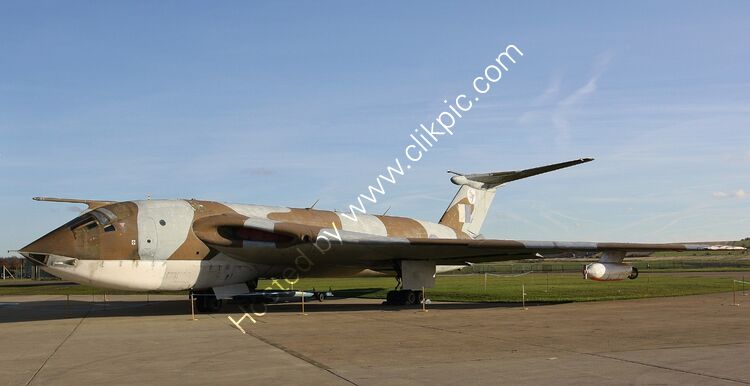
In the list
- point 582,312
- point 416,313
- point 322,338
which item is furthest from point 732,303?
point 322,338

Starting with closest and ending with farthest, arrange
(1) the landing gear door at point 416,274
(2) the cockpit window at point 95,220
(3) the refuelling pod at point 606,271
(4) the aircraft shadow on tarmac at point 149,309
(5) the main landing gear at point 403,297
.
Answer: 1. (2) the cockpit window at point 95,220
2. (4) the aircraft shadow on tarmac at point 149,309
3. (3) the refuelling pod at point 606,271
4. (1) the landing gear door at point 416,274
5. (5) the main landing gear at point 403,297

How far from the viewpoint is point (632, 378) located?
332 inches

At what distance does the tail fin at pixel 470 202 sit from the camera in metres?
28.2

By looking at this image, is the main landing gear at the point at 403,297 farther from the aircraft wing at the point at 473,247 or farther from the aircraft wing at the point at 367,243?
the aircraft wing at the point at 367,243

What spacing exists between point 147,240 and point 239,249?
102 inches

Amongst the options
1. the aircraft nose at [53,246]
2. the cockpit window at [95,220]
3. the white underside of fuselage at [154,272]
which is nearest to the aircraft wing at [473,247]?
the white underside of fuselage at [154,272]

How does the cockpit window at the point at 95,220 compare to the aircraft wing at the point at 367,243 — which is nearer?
the cockpit window at the point at 95,220

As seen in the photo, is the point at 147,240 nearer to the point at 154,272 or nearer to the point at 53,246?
the point at 154,272

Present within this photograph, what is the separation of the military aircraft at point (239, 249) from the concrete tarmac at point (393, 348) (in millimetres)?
1474

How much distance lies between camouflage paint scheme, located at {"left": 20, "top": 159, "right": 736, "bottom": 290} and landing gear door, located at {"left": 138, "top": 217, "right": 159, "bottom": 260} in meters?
0.03

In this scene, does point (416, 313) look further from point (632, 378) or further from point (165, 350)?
point (632, 378)

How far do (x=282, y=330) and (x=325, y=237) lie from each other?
524 centimetres

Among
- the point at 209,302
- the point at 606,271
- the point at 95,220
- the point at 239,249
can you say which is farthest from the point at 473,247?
the point at 95,220

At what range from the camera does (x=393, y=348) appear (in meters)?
11.6
